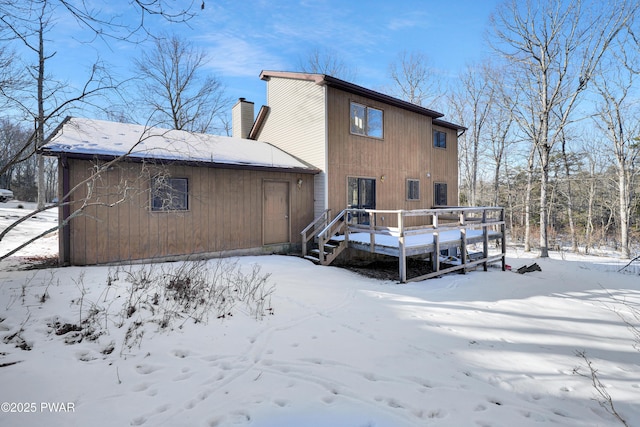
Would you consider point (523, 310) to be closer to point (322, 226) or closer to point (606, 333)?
point (606, 333)

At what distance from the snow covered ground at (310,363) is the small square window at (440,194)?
8.49 meters

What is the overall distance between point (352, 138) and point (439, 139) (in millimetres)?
5719

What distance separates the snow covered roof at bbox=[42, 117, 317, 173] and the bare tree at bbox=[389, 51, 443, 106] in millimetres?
16680

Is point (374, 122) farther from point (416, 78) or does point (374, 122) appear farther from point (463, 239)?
point (416, 78)

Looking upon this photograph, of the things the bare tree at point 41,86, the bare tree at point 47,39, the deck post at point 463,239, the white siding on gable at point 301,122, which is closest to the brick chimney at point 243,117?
the white siding on gable at point 301,122

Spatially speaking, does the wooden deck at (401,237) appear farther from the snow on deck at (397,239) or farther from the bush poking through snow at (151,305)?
the bush poking through snow at (151,305)

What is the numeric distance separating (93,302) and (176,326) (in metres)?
1.38

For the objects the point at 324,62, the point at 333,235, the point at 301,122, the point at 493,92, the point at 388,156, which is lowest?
the point at 333,235

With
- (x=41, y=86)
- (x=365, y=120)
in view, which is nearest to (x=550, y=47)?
(x=365, y=120)

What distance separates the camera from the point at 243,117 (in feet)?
45.6

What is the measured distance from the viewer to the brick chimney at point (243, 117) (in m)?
13.9

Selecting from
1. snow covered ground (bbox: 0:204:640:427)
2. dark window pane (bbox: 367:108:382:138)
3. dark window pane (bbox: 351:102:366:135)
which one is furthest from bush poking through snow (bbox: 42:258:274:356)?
dark window pane (bbox: 367:108:382:138)

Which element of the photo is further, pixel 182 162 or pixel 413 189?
pixel 413 189

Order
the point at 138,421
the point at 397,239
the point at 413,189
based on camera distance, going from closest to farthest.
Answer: the point at 138,421, the point at 397,239, the point at 413,189
